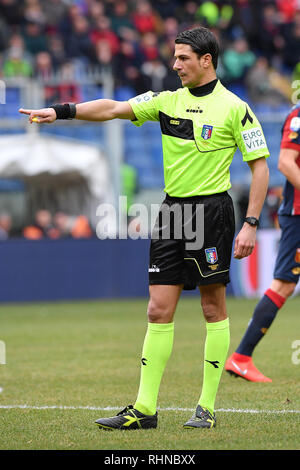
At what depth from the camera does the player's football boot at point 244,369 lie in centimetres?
733

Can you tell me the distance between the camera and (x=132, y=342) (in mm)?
9992

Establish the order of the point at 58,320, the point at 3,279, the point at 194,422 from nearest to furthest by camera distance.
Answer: the point at 194,422 → the point at 58,320 → the point at 3,279

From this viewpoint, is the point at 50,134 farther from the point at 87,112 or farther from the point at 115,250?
the point at 87,112

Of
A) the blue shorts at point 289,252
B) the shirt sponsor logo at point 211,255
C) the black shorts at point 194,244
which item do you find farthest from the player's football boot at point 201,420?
the blue shorts at point 289,252

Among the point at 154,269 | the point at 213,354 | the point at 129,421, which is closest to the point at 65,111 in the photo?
the point at 154,269

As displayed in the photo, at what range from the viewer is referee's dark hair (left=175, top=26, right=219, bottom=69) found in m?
5.43

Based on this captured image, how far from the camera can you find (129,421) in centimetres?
538

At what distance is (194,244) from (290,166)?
59.5 inches

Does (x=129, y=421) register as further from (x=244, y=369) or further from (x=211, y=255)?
(x=244, y=369)

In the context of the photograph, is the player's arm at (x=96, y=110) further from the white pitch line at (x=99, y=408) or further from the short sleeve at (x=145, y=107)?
the white pitch line at (x=99, y=408)

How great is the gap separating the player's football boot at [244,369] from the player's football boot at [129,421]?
6.70 ft

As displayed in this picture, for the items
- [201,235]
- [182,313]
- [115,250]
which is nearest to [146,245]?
[115,250]

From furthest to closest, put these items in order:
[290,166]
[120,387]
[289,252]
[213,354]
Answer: [289,252]
[120,387]
[290,166]
[213,354]

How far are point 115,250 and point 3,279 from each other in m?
1.88
